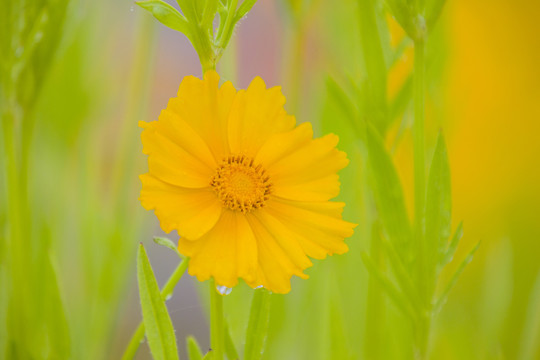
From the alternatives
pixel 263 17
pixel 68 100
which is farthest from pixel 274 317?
pixel 263 17

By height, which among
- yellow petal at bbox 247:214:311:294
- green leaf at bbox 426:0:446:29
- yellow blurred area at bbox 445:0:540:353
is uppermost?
yellow blurred area at bbox 445:0:540:353

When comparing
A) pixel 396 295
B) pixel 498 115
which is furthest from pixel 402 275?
pixel 498 115

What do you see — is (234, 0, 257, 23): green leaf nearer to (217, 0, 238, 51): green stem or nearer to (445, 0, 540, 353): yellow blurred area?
(217, 0, 238, 51): green stem

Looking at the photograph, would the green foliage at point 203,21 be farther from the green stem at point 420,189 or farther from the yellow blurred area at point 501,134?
the yellow blurred area at point 501,134

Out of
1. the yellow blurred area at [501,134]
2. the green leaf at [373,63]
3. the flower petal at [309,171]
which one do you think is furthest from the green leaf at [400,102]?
the yellow blurred area at [501,134]

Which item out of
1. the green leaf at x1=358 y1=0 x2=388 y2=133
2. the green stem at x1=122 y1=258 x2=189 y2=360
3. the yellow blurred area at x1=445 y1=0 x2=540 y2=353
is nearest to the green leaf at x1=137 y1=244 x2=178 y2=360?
the green stem at x1=122 y1=258 x2=189 y2=360

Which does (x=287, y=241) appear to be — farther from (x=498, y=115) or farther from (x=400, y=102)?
(x=498, y=115)

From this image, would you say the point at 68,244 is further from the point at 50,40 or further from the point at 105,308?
the point at 50,40
